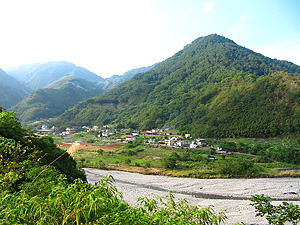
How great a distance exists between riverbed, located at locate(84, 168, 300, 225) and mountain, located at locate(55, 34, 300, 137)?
29460mm

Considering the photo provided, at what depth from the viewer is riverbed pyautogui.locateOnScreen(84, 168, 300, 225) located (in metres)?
16.4

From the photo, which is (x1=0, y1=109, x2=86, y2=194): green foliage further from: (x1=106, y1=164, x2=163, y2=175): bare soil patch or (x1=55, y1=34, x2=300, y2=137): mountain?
(x1=55, y1=34, x2=300, y2=137): mountain

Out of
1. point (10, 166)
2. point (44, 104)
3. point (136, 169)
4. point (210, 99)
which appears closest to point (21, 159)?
point (10, 166)

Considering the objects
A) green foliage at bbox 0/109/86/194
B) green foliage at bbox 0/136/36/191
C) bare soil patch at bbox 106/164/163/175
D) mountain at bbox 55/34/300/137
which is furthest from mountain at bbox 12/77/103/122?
green foliage at bbox 0/136/36/191

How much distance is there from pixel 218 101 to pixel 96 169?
5339cm

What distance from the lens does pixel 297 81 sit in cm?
5759

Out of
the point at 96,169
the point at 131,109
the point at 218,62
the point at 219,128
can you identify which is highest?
the point at 218,62

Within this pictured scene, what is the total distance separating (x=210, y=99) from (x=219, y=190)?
213 ft

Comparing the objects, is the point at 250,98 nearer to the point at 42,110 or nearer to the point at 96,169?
the point at 96,169

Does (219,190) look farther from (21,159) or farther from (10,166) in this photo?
(10,166)

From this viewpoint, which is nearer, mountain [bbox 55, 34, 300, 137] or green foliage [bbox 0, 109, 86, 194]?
green foliage [bbox 0, 109, 86, 194]

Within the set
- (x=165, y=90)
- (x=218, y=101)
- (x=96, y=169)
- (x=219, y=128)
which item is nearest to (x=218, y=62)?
(x=165, y=90)

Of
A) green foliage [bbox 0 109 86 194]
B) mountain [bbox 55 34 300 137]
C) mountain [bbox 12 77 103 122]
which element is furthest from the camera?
mountain [bbox 12 77 103 122]

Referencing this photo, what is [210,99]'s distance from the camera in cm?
8125
